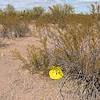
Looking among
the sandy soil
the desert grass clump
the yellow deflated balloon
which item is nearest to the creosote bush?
the desert grass clump

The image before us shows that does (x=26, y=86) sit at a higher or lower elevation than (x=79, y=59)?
lower

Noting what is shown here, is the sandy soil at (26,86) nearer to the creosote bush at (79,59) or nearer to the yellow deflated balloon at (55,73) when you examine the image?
the yellow deflated balloon at (55,73)

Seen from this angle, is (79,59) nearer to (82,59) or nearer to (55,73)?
(82,59)

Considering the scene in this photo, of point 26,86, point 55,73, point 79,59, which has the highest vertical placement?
point 79,59

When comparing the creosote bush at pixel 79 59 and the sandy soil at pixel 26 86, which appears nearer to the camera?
the creosote bush at pixel 79 59

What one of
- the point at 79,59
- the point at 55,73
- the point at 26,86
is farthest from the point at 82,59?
the point at 26,86

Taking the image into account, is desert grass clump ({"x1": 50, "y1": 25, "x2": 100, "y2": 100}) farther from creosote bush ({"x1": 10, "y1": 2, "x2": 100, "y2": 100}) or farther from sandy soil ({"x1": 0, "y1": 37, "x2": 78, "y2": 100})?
sandy soil ({"x1": 0, "y1": 37, "x2": 78, "y2": 100})

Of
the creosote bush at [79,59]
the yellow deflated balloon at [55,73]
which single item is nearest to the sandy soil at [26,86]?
the yellow deflated balloon at [55,73]

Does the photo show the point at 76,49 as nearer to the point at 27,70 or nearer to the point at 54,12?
the point at 27,70

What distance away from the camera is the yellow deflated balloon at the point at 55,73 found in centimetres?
801

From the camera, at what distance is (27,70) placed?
9.52 metres

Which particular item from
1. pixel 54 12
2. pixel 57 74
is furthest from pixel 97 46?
pixel 54 12

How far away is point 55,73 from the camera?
27.1ft

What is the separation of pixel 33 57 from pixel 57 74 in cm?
140
